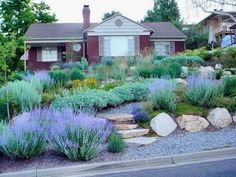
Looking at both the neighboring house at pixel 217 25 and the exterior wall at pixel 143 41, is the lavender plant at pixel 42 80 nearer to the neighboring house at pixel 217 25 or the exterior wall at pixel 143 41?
the exterior wall at pixel 143 41

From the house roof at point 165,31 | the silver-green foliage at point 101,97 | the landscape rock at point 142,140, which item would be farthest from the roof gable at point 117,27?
the landscape rock at point 142,140

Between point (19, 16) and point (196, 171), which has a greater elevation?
point (19, 16)

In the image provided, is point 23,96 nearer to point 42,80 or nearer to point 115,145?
point 42,80

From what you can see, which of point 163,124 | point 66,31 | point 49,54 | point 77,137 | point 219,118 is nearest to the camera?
point 77,137

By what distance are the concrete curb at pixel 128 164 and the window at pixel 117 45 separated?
82.9 feet

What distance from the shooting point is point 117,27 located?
32594 millimetres

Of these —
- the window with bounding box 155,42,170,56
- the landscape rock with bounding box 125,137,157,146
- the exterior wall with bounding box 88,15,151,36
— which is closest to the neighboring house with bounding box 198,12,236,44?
the window with bounding box 155,42,170,56

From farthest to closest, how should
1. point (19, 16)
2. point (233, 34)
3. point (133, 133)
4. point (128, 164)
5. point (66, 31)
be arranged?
point (19, 16)
point (66, 31)
point (233, 34)
point (133, 133)
point (128, 164)

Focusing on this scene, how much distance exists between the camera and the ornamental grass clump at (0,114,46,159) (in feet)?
24.0

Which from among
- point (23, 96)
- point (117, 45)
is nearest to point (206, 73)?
point (23, 96)

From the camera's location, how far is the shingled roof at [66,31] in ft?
111

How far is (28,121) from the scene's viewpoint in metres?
7.77

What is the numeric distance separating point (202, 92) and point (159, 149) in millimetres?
3087

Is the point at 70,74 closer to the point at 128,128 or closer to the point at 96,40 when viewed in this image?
the point at 128,128
